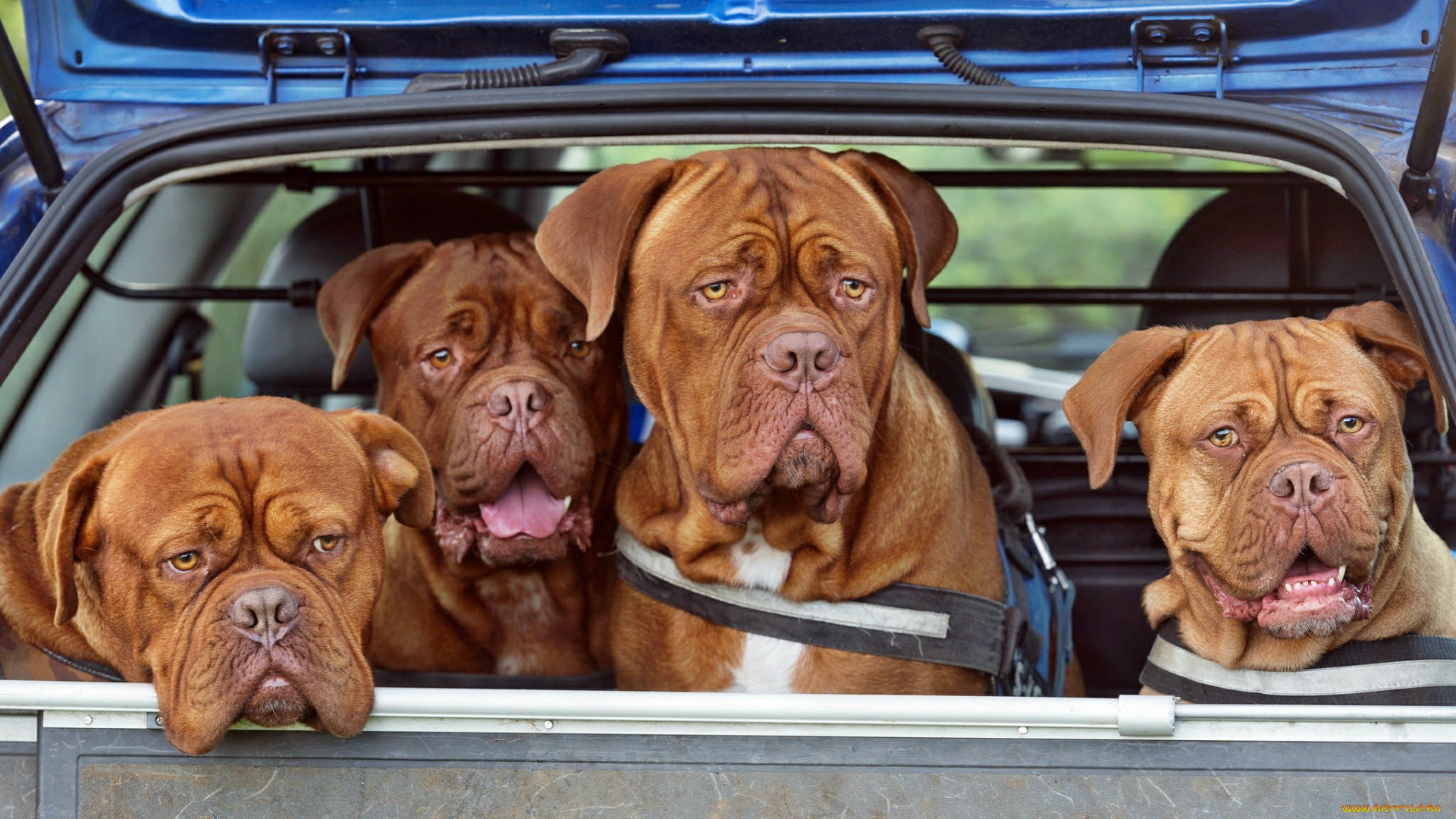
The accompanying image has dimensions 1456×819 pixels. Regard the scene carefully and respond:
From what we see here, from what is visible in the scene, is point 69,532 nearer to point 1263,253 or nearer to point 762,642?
point 762,642

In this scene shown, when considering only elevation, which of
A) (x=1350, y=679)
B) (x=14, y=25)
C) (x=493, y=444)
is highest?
(x=493, y=444)

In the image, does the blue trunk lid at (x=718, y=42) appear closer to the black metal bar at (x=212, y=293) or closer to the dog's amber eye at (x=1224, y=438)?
the dog's amber eye at (x=1224, y=438)

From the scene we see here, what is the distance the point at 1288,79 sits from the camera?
2.52 m

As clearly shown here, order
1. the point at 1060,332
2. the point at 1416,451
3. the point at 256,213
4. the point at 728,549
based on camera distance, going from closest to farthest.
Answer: the point at 728,549
the point at 1416,451
the point at 256,213
the point at 1060,332

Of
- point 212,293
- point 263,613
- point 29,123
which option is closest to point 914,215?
point 263,613

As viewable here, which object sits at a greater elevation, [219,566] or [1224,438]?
[1224,438]

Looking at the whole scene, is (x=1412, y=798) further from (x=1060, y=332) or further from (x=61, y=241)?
(x=1060, y=332)

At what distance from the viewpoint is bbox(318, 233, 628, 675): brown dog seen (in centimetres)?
297

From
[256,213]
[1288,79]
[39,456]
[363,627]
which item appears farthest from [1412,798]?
[256,213]

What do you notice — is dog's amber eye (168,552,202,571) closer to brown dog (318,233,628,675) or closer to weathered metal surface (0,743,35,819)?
weathered metal surface (0,743,35,819)

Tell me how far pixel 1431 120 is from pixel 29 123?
2.40 m

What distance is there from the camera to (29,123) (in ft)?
7.81

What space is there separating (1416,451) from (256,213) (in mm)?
4261

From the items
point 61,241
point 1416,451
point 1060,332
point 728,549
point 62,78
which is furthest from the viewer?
point 1060,332
